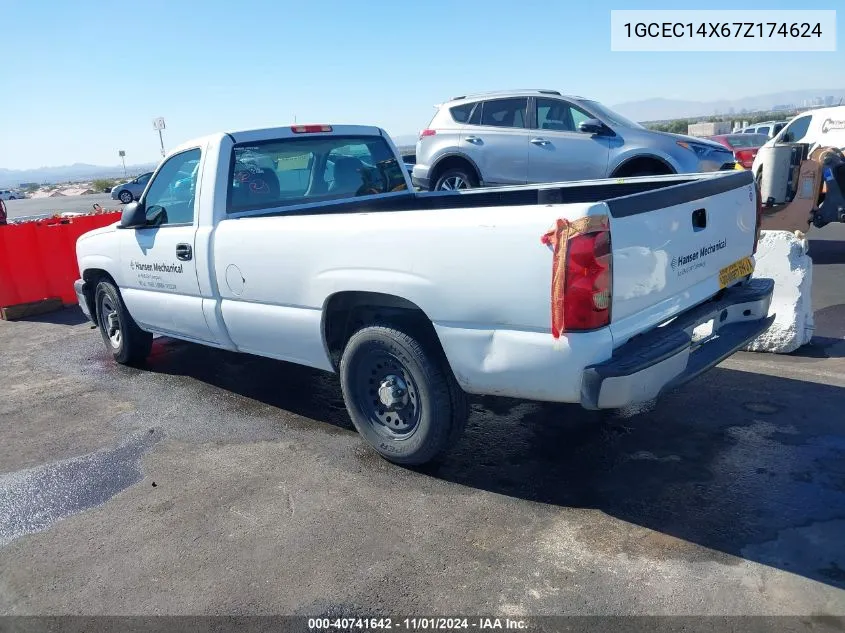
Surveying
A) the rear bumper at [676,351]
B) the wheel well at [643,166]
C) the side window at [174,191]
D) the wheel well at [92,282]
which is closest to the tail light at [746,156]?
the wheel well at [643,166]

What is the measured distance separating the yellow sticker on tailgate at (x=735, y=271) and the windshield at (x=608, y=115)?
20.0 feet

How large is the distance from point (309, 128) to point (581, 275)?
122 inches

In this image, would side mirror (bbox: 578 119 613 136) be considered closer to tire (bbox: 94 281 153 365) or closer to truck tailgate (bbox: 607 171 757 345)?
truck tailgate (bbox: 607 171 757 345)

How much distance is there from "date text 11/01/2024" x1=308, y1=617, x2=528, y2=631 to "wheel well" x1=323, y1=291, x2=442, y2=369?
57.2 inches

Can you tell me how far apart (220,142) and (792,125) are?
39.8 feet

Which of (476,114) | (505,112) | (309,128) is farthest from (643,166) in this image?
(309,128)

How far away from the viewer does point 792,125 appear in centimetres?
1334

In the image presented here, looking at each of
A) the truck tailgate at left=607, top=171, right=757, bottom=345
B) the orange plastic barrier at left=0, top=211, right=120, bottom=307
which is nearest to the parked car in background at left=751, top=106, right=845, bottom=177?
the truck tailgate at left=607, top=171, right=757, bottom=345

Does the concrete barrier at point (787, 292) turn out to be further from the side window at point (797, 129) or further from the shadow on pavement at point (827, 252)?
the side window at point (797, 129)

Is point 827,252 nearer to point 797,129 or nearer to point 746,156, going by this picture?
point 797,129

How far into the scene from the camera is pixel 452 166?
11523 mm

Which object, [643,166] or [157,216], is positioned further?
[643,166]

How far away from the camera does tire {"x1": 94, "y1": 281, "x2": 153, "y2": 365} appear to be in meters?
6.16

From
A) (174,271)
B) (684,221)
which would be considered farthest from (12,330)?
(684,221)
